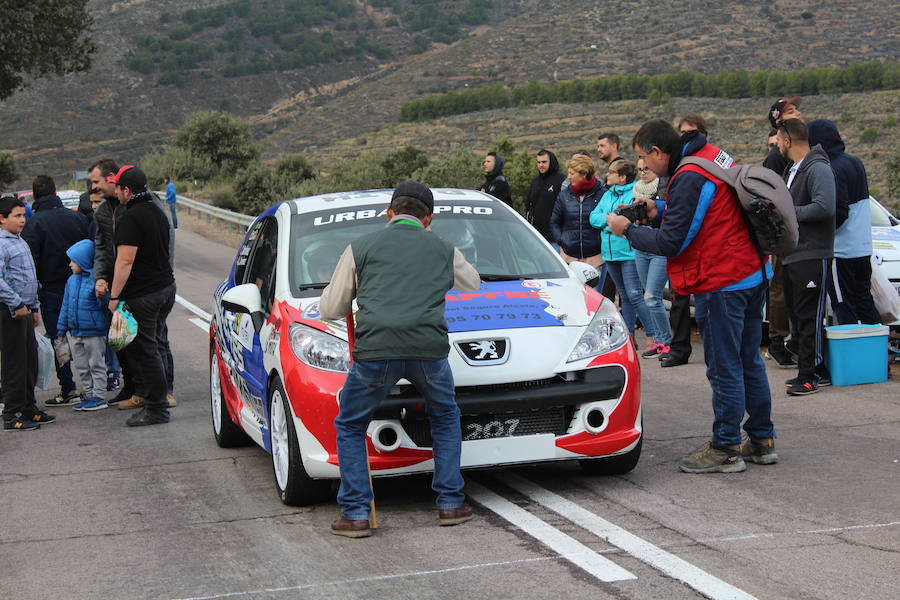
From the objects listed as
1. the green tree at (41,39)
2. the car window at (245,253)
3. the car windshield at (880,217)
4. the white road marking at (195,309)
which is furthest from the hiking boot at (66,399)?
the green tree at (41,39)

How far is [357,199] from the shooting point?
8.09 metres

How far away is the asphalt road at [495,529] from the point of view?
493 cm

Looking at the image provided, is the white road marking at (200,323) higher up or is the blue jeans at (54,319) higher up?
the blue jeans at (54,319)

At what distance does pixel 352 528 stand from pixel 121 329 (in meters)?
4.39

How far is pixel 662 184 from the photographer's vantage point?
37.1ft

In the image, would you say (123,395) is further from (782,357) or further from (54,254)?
(782,357)

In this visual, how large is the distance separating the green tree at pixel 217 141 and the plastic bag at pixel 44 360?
48.9 metres

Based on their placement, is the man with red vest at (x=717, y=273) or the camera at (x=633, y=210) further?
the camera at (x=633, y=210)

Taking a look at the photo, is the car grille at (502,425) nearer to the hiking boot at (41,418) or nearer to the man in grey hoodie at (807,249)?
the man in grey hoodie at (807,249)

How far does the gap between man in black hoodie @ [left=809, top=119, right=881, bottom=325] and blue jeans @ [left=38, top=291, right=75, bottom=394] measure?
672 centimetres

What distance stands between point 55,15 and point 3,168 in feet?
89.2

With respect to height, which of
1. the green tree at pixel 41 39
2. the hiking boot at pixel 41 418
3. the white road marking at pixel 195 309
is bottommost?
the white road marking at pixel 195 309

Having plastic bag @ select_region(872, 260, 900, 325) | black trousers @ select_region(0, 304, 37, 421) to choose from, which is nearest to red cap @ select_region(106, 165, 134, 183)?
black trousers @ select_region(0, 304, 37, 421)

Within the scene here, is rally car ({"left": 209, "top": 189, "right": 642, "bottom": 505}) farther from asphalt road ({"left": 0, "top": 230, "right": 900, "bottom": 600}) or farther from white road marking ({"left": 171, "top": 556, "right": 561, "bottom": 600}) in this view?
white road marking ({"left": 171, "top": 556, "right": 561, "bottom": 600})
